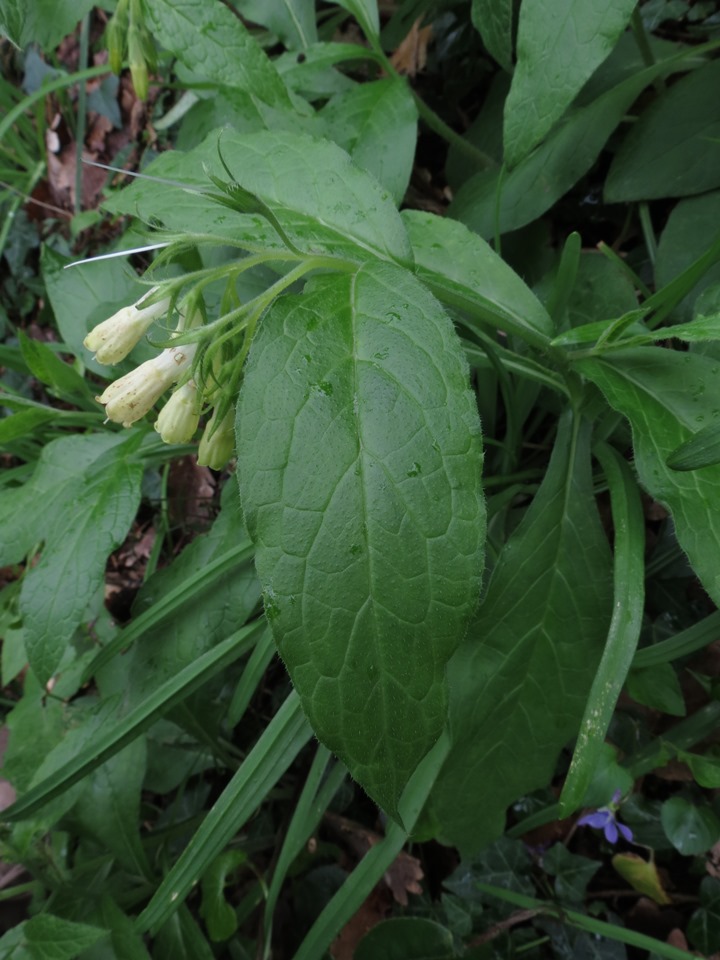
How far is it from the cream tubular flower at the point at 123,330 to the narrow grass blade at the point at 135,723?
0.51 metres

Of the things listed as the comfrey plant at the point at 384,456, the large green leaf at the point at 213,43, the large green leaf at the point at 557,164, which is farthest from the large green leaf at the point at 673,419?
the large green leaf at the point at 213,43

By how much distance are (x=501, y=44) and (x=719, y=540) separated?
Answer: 2.85ft

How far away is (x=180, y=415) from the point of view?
3.04 feet

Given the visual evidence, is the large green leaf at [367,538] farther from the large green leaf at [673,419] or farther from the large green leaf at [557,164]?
the large green leaf at [557,164]

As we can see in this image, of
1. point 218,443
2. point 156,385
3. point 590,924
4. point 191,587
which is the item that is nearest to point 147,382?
point 156,385

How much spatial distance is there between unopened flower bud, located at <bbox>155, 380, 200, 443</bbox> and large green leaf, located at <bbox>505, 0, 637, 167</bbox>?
57 centimetres

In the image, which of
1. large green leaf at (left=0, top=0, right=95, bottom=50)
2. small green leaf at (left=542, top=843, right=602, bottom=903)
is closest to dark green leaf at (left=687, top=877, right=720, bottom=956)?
small green leaf at (left=542, top=843, right=602, bottom=903)

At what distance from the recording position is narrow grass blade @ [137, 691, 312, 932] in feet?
3.85

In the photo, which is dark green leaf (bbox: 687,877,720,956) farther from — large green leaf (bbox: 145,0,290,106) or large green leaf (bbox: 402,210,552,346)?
large green leaf (bbox: 145,0,290,106)

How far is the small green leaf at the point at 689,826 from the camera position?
3.86 ft

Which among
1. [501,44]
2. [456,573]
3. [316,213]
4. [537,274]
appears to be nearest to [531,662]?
[456,573]

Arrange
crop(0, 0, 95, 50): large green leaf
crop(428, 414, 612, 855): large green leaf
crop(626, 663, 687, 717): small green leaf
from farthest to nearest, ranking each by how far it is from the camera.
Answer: crop(0, 0, 95, 50): large green leaf
crop(626, 663, 687, 717): small green leaf
crop(428, 414, 612, 855): large green leaf

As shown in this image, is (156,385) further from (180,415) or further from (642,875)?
(642,875)

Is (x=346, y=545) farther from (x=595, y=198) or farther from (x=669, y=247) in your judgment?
(x=595, y=198)
